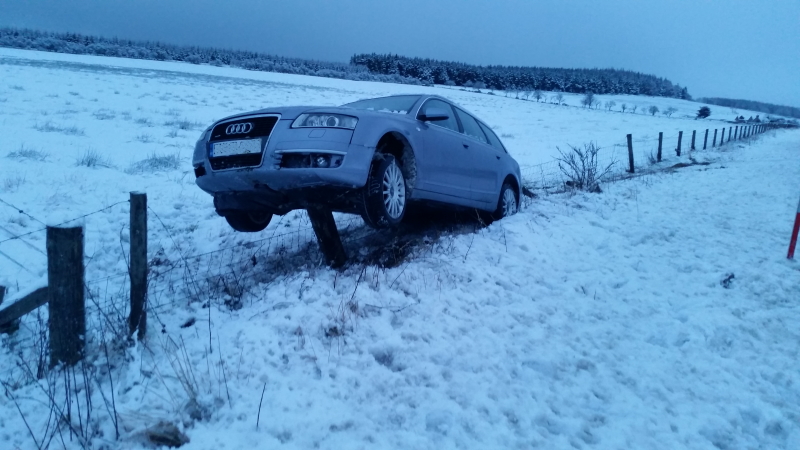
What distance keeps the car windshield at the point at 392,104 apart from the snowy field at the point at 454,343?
1355 mm

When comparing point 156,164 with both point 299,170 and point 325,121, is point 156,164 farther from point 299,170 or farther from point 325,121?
point 299,170

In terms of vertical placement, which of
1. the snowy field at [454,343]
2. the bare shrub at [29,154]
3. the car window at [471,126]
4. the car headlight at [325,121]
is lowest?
the snowy field at [454,343]

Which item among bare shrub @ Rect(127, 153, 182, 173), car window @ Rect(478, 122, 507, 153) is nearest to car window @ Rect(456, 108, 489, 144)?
car window @ Rect(478, 122, 507, 153)

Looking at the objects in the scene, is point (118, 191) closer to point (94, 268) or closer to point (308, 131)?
point (94, 268)

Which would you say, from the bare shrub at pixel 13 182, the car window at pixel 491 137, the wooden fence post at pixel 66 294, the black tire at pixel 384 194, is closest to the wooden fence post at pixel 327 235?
the black tire at pixel 384 194

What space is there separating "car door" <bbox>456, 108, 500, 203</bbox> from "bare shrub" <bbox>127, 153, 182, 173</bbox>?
5.53 m

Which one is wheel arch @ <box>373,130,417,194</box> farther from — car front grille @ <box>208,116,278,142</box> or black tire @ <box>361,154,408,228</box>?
car front grille @ <box>208,116,278,142</box>

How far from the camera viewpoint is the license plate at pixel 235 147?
3830 mm

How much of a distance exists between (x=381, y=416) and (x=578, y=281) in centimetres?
268

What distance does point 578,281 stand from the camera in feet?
15.0

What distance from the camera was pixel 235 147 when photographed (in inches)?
154

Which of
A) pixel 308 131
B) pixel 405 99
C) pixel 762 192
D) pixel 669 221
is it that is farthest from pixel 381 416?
pixel 762 192

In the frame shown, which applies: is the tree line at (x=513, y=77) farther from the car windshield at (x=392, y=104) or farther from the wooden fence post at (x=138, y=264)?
the wooden fence post at (x=138, y=264)

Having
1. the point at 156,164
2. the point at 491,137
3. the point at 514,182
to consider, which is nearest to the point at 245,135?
the point at 491,137
